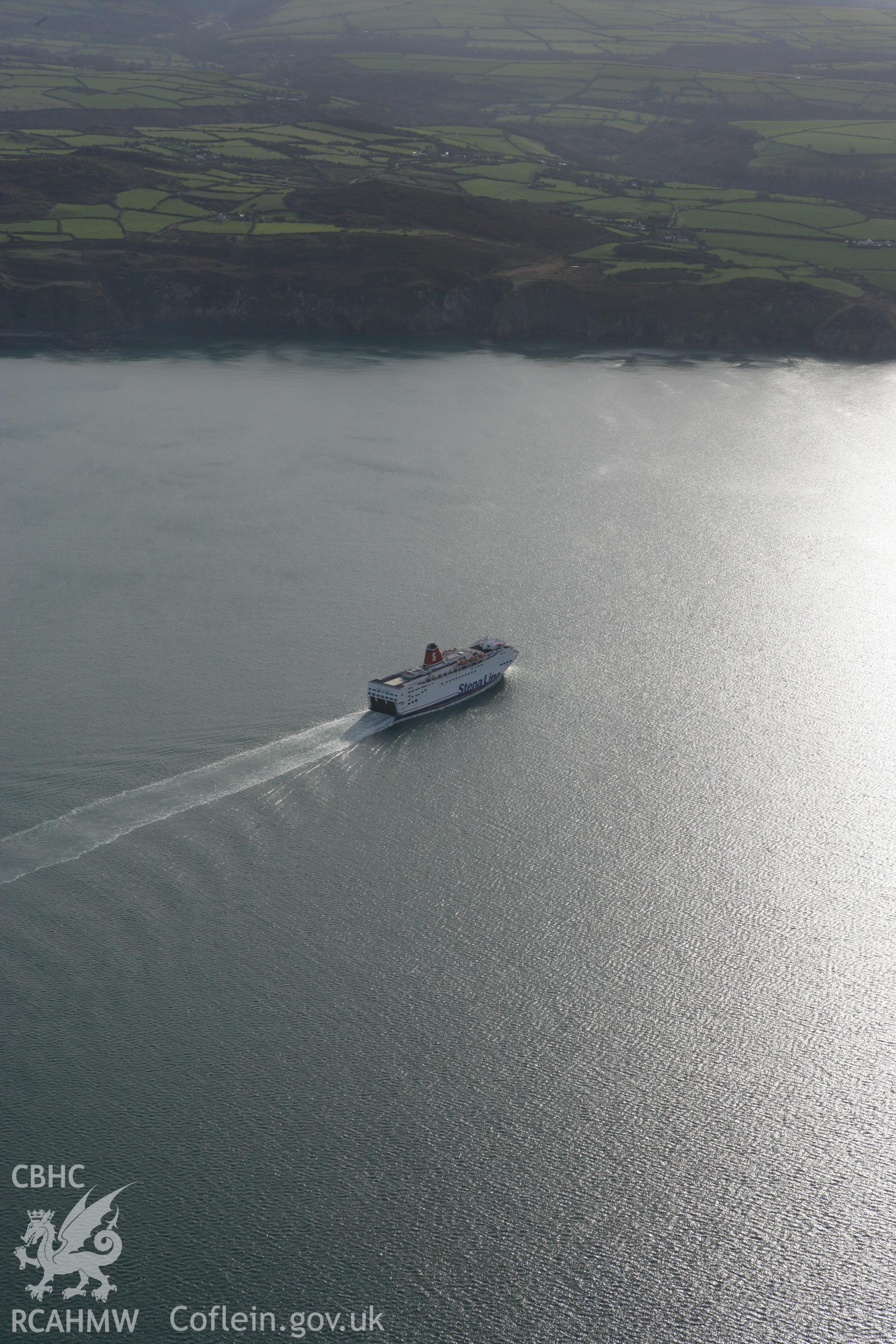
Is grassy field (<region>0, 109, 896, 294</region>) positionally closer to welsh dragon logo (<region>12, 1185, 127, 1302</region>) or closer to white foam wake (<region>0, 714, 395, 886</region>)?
white foam wake (<region>0, 714, 395, 886</region>)

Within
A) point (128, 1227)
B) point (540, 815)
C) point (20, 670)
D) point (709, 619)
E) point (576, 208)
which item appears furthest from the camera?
point (576, 208)

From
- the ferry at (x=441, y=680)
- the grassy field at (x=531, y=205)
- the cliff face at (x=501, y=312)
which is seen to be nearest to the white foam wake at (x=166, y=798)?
the ferry at (x=441, y=680)

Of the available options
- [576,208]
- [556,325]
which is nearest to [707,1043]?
[556,325]

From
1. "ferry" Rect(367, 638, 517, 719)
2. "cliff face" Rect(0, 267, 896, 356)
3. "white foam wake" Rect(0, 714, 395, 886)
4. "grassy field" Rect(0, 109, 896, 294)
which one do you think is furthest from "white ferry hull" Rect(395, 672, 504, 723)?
"grassy field" Rect(0, 109, 896, 294)

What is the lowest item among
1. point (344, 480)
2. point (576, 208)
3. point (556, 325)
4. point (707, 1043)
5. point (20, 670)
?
point (707, 1043)

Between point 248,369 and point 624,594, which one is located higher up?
point 248,369

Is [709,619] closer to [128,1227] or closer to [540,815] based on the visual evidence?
[540,815]
